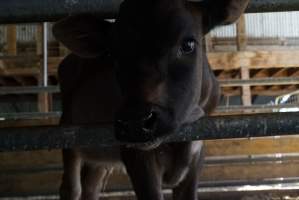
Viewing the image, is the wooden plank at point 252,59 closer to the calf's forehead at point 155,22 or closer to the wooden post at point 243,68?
the wooden post at point 243,68

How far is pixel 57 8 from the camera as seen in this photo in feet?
8.29

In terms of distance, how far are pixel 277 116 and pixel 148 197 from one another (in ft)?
3.78

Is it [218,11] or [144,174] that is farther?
[144,174]

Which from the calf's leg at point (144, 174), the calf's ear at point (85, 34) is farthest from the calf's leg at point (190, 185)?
the calf's ear at point (85, 34)

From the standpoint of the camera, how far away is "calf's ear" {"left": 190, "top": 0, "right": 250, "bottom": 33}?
117 inches

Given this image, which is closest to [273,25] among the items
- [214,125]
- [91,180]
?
[91,180]

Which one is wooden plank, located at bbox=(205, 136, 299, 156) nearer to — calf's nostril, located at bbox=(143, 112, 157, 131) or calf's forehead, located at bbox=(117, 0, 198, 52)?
calf's forehead, located at bbox=(117, 0, 198, 52)

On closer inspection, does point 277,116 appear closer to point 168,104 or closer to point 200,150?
point 168,104

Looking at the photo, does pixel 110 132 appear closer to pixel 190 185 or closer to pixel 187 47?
pixel 187 47

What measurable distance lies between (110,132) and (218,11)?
1.01m

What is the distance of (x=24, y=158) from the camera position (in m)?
6.80

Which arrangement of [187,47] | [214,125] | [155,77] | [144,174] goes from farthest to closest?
[144,174] < [187,47] < [155,77] < [214,125]

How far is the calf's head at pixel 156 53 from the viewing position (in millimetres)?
2486

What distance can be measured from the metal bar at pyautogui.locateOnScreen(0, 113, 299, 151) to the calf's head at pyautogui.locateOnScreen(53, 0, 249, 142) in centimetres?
12
